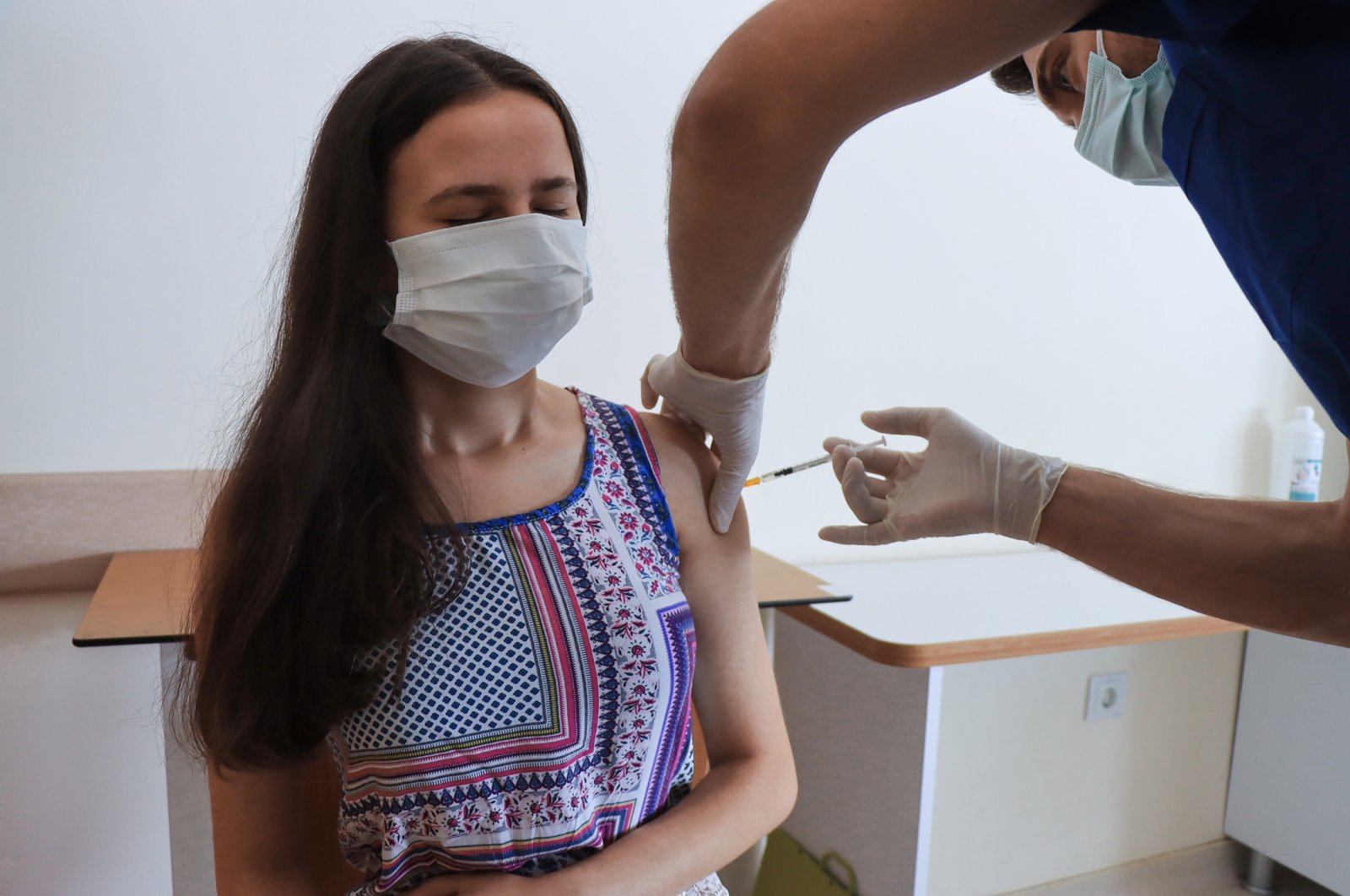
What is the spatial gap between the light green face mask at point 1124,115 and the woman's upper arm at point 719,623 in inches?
21.0

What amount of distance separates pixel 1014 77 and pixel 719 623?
0.72 m

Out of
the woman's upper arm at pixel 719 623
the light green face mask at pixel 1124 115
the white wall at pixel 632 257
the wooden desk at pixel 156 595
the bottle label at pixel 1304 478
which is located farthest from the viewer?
the bottle label at pixel 1304 478

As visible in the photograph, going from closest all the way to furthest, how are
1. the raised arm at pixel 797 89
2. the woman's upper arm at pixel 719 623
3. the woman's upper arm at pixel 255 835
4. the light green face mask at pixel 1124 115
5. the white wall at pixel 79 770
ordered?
the raised arm at pixel 797 89, the light green face mask at pixel 1124 115, the woman's upper arm at pixel 255 835, the woman's upper arm at pixel 719 623, the white wall at pixel 79 770

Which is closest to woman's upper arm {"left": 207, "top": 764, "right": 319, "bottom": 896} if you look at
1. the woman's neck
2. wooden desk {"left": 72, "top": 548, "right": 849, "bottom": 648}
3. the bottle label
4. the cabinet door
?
wooden desk {"left": 72, "top": 548, "right": 849, "bottom": 648}

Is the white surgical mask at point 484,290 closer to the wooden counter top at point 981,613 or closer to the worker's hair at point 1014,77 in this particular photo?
the worker's hair at point 1014,77

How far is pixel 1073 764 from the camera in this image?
243cm

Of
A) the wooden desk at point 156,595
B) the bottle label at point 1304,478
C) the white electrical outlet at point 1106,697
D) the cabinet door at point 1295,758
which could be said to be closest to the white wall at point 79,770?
the wooden desk at point 156,595

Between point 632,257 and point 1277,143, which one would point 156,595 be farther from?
point 1277,143

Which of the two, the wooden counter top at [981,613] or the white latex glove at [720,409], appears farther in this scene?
the wooden counter top at [981,613]

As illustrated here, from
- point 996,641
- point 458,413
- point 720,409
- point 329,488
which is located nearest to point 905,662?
point 996,641

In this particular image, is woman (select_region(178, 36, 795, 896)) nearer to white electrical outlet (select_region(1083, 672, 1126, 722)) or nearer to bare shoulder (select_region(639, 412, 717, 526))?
bare shoulder (select_region(639, 412, 717, 526))

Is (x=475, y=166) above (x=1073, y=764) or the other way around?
above

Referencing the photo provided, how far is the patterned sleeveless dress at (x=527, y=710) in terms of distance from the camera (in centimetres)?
91

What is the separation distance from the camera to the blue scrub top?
552mm
